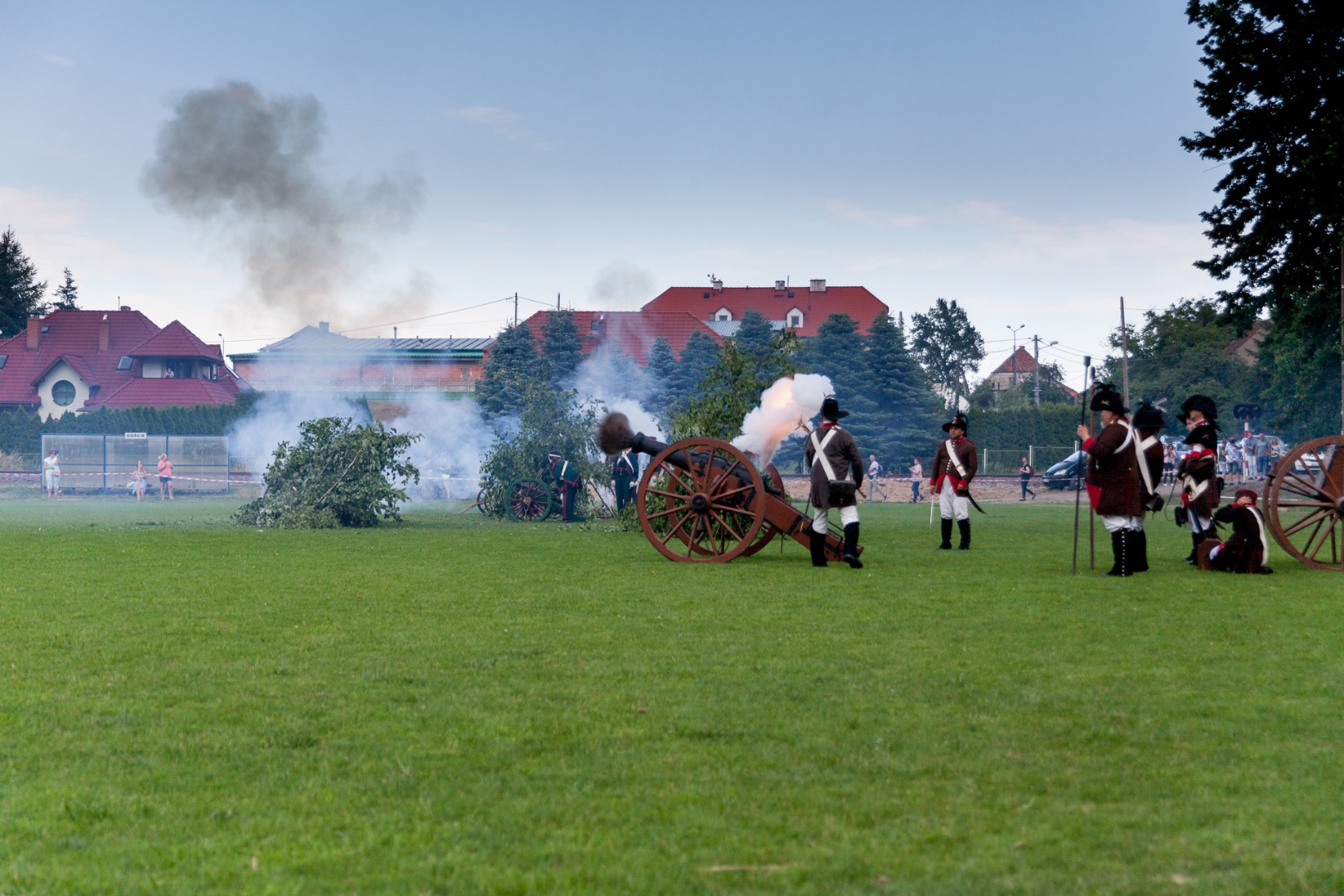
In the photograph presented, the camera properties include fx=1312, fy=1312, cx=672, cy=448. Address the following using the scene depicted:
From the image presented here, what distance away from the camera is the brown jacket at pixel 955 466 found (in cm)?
1628

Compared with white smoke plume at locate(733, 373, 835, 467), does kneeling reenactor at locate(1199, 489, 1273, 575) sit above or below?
below

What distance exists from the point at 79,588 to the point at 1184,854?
966cm

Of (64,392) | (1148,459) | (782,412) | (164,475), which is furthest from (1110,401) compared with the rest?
(64,392)

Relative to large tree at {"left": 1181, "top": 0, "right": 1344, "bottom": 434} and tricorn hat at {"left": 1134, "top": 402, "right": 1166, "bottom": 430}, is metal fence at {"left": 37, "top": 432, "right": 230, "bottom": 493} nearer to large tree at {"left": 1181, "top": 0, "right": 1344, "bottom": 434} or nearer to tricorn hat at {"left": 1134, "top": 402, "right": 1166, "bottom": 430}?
large tree at {"left": 1181, "top": 0, "right": 1344, "bottom": 434}

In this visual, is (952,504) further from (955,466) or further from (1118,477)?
(1118,477)

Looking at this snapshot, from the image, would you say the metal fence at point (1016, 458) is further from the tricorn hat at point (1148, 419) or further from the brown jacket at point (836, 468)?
the brown jacket at point (836, 468)

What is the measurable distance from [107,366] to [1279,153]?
5524cm

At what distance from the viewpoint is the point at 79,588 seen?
1100 centimetres

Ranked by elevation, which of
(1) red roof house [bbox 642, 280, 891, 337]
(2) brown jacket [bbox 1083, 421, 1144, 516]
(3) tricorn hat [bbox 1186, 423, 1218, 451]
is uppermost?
(1) red roof house [bbox 642, 280, 891, 337]

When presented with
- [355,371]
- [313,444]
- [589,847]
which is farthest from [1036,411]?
[589,847]

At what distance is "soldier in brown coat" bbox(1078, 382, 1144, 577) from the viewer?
1210 cm

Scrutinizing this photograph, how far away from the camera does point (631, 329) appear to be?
57656 millimetres

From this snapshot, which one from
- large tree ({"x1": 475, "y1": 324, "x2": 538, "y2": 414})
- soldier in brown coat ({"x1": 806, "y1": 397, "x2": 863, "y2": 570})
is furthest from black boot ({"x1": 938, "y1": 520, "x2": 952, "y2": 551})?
large tree ({"x1": 475, "y1": 324, "x2": 538, "y2": 414})

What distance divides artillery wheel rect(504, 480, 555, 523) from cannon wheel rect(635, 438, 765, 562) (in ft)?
32.7
